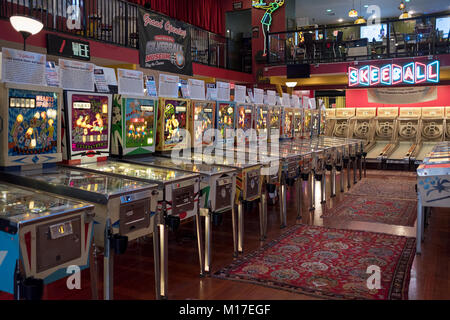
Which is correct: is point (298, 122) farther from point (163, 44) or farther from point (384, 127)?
point (384, 127)

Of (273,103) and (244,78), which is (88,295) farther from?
(244,78)

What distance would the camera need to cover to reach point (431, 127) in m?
12.3

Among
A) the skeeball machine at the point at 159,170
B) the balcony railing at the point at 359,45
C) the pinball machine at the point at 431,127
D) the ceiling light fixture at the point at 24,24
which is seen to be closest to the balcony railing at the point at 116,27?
the ceiling light fixture at the point at 24,24

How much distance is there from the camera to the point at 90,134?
11.5 ft

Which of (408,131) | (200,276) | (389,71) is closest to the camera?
(200,276)

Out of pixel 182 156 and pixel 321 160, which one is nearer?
pixel 182 156

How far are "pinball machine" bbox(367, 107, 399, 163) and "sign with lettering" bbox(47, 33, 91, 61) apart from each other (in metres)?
8.52

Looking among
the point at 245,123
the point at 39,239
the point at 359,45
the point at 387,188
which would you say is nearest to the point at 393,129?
the point at 359,45

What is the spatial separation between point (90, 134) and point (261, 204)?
2051mm

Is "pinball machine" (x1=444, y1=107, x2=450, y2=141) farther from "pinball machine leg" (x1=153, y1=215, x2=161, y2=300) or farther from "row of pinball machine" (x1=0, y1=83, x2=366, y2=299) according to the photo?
"pinball machine leg" (x1=153, y1=215, x2=161, y2=300)

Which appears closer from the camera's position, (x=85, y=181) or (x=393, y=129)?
(x=85, y=181)

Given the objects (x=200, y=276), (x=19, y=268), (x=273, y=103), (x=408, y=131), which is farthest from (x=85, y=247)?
(x=408, y=131)

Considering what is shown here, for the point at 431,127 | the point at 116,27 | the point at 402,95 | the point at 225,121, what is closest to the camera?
the point at 225,121

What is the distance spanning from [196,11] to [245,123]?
8779mm
